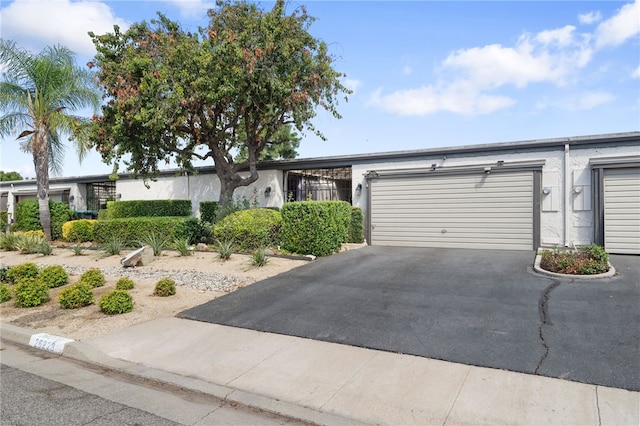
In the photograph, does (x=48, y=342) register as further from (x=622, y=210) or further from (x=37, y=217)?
(x=37, y=217)

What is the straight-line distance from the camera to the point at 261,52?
1264 centimetres

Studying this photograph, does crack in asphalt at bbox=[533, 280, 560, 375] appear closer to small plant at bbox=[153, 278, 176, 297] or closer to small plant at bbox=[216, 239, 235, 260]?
small plant at bbox=[153, 278, 176, 297]

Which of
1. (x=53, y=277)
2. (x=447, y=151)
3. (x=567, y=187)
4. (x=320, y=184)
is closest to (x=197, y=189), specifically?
(x=320, y=184)

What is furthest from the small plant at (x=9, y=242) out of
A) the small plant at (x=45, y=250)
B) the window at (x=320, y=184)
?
the window at (x=320, y=184)

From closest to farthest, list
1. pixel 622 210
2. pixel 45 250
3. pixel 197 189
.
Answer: pixel 622 210 → pixel 45 250 → pixel 197 189

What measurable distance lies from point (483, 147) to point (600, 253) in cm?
507

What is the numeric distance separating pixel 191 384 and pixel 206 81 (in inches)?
404

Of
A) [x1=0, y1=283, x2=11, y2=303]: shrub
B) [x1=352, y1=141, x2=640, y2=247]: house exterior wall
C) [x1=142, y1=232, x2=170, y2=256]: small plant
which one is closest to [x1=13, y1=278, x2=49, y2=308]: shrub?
[x1=0, y1=283, x2=11, y2=303]: shrub

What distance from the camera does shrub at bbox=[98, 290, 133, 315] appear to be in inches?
265

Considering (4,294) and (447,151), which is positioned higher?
(447,151)

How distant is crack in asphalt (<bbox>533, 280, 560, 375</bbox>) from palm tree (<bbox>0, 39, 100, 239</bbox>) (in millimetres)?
16147

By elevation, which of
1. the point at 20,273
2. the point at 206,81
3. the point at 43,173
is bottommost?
the point at 20,273

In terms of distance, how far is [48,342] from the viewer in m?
5.58

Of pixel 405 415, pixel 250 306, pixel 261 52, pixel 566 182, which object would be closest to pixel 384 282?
pixel 250 306
